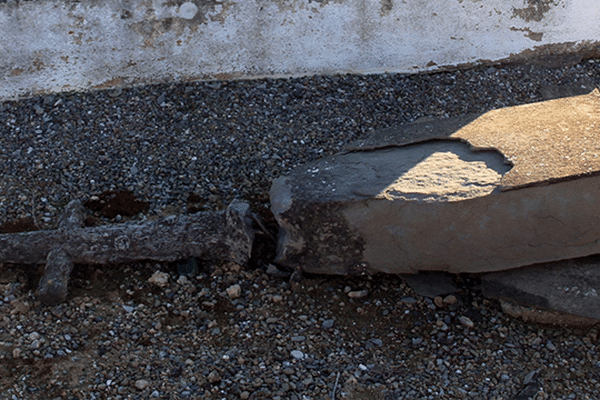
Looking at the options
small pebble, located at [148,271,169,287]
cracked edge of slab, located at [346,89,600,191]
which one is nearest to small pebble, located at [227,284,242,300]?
small pebble, located at [148,271,169,287]

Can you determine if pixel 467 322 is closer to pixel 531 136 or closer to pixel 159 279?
pixel 531 136

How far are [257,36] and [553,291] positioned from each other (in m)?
3.15

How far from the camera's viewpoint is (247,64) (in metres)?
5.39

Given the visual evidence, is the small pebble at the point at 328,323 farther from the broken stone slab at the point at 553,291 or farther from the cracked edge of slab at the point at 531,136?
the cracked edge of slab at the point at 531,136

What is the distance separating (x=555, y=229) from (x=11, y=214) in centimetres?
352

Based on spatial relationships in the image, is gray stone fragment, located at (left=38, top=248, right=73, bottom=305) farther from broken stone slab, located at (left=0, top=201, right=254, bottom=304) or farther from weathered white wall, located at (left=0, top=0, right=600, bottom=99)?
weathered white wall, located at (left=0, top=0, right=600, bottom=99)

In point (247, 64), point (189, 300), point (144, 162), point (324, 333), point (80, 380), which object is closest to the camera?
point (80, 380)

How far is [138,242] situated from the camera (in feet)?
12.9

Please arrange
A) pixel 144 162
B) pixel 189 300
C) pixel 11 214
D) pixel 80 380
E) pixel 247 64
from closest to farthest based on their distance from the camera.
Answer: pixel 80 380 < pixel 189 300 < pixel 11 214 < pixel 144 162 < pixel 247 64

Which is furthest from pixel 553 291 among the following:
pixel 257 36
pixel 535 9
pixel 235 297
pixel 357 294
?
pixel 257 36

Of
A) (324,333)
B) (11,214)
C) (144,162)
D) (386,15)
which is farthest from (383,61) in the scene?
(11,214)

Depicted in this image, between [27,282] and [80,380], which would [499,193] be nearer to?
[80,380]

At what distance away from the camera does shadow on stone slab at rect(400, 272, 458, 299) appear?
12.4 ft

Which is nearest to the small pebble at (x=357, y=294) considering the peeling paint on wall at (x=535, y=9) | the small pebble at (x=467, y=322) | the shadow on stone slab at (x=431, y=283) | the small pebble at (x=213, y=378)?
the shadow on stone slab at (x=431, y=283)
